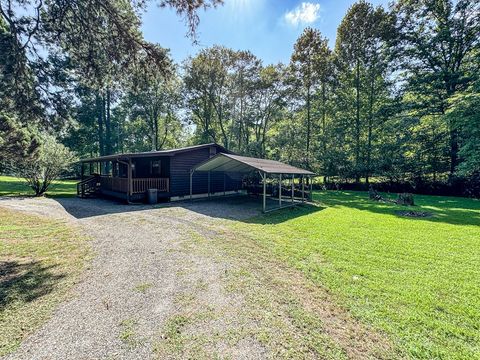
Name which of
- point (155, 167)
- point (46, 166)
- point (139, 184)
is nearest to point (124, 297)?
point (139, 184)

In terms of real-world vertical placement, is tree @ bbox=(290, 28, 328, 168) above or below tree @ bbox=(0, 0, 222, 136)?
above

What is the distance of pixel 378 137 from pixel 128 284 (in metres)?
26.0

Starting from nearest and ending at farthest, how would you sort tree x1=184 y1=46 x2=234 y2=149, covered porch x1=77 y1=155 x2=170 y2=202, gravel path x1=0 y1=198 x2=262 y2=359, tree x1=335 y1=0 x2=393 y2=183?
gravel path x1=0 y1=198 x2=262 y2=359, covered porch x1=77 y1=155 x2=170 y2=202, tree x1=335 y1=0 x2=393 y2=183, tree x1=184 y1=46 x2=234 y2=149

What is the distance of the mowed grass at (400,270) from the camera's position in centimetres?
277

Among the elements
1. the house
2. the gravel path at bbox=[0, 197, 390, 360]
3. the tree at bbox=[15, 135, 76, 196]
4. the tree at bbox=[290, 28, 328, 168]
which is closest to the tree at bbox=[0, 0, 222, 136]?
the gravel path at bbox=[0, 197, 390, 360]

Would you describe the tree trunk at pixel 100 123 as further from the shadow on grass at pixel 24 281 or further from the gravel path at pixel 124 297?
the shadow on grass at pixel 24 281

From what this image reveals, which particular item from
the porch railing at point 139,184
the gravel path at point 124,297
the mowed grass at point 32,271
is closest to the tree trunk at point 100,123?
the porch railing at point 139,184

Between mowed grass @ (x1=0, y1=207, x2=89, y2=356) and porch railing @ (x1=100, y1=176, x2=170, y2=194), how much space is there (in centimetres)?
539

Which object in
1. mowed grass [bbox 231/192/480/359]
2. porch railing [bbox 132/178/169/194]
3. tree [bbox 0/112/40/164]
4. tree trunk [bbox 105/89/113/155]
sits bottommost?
mowed grass [bbox 231/192/480/359]

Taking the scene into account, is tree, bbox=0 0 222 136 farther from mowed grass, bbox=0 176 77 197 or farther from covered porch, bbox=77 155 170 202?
mowed grass, bbox=0 176 77 197

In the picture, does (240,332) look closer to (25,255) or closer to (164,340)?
(164,340)

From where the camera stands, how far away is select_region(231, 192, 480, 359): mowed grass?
277 cm

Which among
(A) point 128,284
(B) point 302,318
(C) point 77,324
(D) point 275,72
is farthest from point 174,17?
(D) point 275,72

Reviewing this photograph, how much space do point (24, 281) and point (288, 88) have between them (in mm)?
26933
